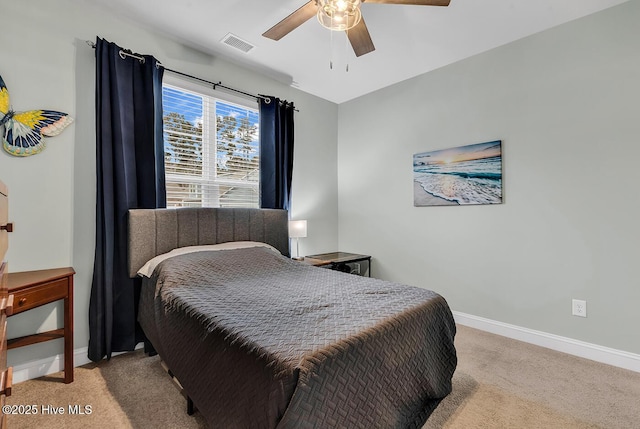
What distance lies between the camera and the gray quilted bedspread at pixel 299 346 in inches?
41.5

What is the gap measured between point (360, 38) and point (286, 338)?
1977 millimetres

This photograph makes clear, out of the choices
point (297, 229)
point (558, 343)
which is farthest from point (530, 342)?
point (297, 229)

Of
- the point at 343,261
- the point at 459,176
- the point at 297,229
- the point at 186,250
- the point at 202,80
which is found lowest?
the point at 343,261

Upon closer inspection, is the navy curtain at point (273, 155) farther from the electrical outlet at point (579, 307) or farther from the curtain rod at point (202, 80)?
the electrical outlet at point (579, 307)

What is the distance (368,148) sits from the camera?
12.6 ft

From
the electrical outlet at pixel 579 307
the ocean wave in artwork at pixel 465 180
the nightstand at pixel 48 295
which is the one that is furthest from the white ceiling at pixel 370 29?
the electrical outlet at pixel 579 307

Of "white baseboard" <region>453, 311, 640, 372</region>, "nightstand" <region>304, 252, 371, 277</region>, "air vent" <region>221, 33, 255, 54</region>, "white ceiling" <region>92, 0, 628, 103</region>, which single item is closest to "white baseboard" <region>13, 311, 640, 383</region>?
"white baseboard" <region>453, 311, 640, 372</region>

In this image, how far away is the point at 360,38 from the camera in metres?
2.05

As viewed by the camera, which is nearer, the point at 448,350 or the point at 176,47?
the point at 448,350

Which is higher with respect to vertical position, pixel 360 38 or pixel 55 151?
pixel 360 38

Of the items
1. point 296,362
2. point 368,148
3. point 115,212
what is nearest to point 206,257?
point 115,212

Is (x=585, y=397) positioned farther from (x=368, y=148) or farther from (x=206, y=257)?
(x=368, y=148)

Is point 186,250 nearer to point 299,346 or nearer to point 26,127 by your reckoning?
point 26,127

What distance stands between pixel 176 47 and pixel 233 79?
0.57 m
